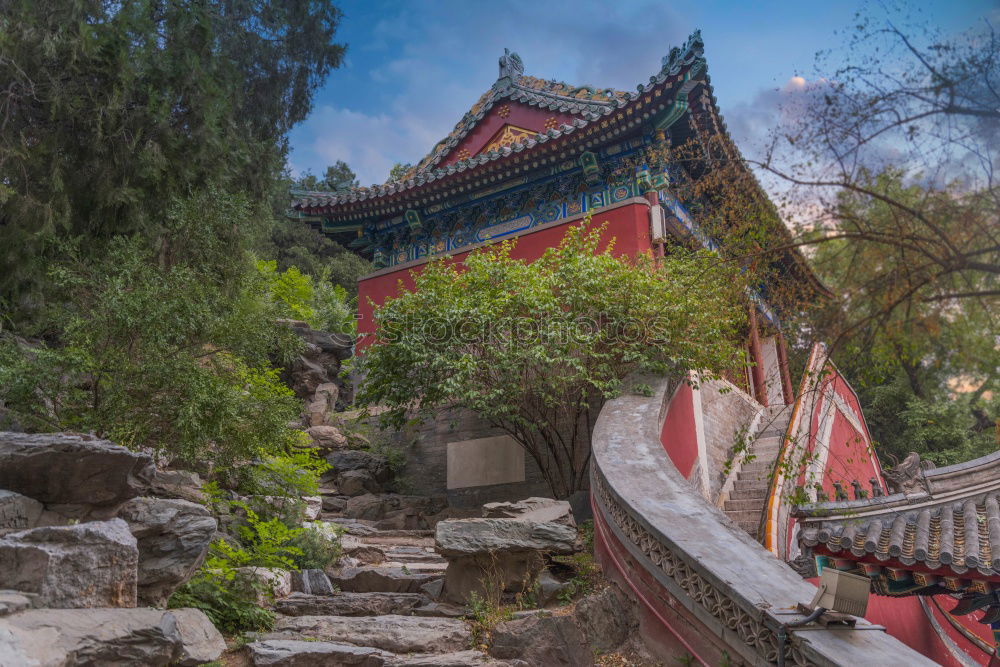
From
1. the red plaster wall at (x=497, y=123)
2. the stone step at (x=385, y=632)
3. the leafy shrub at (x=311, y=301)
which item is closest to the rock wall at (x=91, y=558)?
the stone step at (x=385, y=632)

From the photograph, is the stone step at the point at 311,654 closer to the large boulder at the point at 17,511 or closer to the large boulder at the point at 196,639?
the large boulder at the point at 196,639

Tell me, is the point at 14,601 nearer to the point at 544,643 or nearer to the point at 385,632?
the point at 385,632

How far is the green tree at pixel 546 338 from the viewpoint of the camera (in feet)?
26.5

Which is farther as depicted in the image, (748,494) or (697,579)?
(748,494)

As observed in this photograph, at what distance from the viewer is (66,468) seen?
4.34 m

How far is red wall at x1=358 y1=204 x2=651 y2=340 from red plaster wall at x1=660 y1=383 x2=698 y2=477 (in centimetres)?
201

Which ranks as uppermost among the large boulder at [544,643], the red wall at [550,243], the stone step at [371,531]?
the red wall at [550,243]

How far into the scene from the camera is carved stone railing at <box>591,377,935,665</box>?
128 inches

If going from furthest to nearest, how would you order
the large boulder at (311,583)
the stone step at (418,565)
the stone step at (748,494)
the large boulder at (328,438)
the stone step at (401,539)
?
the large boulder at (328,438) → the stone step at (748,494) → the stone step at (401,539) → the stone step at (418,565) → the large boulder at (311,583)

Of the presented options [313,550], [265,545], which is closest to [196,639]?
[265,545]

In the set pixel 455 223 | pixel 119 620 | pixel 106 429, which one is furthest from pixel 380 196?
pixel 119 620

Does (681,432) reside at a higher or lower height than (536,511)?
higher

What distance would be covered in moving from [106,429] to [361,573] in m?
2.36

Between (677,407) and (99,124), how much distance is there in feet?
23.8
